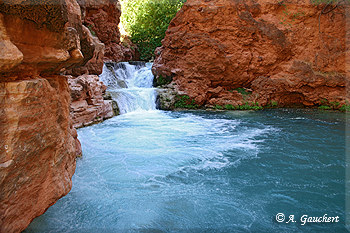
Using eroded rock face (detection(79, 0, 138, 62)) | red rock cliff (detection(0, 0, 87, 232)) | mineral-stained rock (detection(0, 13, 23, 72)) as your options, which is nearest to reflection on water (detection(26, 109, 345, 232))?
red rock cliff (detection(0, 0, 87, 232))

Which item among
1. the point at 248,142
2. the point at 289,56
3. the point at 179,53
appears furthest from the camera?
the point at 179,53

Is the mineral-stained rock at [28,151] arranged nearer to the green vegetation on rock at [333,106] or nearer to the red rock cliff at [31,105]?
the red rock cliff at [31,105]

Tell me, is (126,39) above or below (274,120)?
above

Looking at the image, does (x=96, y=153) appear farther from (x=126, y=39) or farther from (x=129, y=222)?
(x=126, y=39)

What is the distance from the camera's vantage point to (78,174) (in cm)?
385

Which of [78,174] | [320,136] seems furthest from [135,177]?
[320,136]

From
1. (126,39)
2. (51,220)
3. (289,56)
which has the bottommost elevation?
(51,220)

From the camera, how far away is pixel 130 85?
13414 millimetres

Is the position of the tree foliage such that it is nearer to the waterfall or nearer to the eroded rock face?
the eroded rock face

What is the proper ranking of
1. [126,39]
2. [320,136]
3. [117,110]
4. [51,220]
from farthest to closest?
[126,39], [117,110], [320,136], [51,220]

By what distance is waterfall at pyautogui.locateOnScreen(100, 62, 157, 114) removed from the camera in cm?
1054

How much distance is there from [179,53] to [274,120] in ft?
19.6

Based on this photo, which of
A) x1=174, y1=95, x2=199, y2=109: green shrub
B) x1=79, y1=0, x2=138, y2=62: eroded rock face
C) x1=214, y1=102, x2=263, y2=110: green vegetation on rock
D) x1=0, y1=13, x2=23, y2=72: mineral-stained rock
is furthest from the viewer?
x1=79, y1=0, x2=138, y2=62: eroded rock face

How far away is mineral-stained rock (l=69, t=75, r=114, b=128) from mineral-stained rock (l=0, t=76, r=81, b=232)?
5.36 metres
